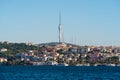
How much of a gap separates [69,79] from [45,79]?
415cm

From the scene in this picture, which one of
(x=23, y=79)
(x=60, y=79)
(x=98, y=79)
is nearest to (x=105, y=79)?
(x=98, y=79)

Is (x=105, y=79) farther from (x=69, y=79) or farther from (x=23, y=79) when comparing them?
(x=23, y=79)

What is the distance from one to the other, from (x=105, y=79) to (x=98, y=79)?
127 cm

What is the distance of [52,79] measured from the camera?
339 feet

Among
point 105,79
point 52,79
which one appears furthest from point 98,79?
point 52,79

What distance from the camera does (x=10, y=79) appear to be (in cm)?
9981

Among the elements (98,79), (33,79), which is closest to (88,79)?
(98,79)

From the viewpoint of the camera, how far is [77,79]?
339 feet

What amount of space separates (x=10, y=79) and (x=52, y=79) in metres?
7.80

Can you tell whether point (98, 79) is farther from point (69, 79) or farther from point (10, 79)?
point (10, 79)

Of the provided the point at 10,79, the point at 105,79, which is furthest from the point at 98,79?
the point at 10,79

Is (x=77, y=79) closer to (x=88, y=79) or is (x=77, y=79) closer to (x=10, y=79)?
(x=88, y=79)

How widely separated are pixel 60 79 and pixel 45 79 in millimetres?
2701

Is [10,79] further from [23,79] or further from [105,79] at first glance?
[105,79]
